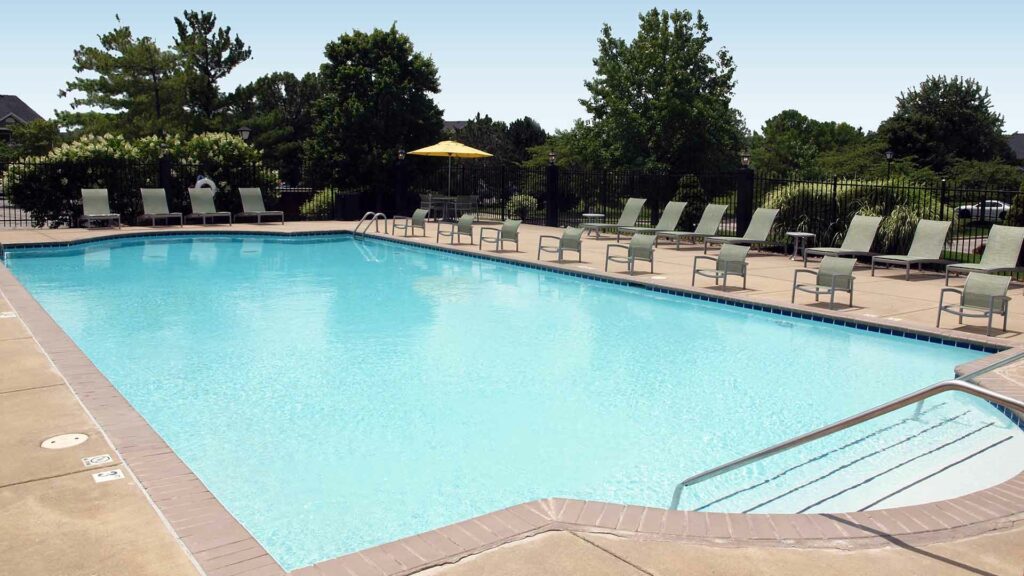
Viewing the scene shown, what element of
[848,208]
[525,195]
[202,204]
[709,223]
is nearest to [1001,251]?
[848,208]

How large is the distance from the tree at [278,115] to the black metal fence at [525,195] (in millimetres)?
10935

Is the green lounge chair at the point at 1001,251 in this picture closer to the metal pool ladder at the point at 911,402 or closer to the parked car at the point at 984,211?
the parked car at the point at 984,211

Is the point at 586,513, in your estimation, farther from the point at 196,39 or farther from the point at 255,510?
the point at 196,39

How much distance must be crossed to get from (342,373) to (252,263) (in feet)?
29.8

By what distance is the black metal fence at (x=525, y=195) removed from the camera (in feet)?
54.4

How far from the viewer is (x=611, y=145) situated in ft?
144

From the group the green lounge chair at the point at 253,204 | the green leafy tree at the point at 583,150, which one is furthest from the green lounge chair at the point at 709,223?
the green leafy tree at the point at 583,150

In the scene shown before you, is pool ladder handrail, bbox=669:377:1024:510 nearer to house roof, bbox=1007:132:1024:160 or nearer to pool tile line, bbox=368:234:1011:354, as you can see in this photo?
pool tile line, bbox=368:234:1011:354

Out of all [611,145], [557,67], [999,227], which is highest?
[557,67]

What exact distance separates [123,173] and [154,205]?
1460 millimetres

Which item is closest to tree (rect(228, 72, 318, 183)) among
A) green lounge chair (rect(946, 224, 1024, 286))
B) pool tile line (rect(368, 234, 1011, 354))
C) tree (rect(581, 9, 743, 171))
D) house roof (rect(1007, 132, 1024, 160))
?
tree (rect(581, 9, 743, 171))

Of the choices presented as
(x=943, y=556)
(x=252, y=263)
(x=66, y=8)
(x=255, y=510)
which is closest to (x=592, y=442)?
(x=255, y=510)

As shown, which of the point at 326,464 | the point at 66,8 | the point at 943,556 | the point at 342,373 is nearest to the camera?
the point at 943,556

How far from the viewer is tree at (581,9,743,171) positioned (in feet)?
138
